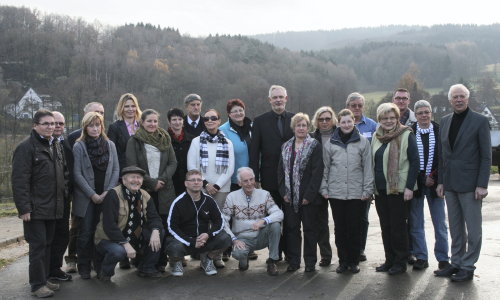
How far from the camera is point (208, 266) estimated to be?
261 inches

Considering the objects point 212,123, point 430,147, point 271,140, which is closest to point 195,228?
point 212,123

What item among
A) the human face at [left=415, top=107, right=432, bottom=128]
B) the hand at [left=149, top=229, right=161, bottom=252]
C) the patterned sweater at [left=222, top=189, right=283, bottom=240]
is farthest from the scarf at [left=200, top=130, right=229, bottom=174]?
the human face at [left=415, top=107, right=432, bottom=128]

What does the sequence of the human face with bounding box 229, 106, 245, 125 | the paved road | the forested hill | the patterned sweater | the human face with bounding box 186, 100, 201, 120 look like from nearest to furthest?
the paved road
the patterned sweater
the human face with bounding box 229, 106, 245, 125
the human face with bounding box 186, 100, 201, 120
the forested hill

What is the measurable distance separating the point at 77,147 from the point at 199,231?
1.90m

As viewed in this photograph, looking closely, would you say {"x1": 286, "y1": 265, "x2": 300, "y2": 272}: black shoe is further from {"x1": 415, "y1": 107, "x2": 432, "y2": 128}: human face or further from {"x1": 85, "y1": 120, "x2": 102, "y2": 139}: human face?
{"x1": 85, "y1": 120, "x2": 102, "y2": 139}: human face

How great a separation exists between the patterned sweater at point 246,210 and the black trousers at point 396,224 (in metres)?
1.35

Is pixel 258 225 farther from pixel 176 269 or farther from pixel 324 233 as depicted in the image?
pixel 176 269

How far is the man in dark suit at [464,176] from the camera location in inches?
233

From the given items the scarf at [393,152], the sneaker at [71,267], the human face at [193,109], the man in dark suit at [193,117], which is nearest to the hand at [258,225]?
the scarf at [393,152]

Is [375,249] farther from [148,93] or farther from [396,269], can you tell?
[148,93]

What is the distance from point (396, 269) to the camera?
248 inches

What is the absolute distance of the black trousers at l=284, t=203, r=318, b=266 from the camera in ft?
21.7

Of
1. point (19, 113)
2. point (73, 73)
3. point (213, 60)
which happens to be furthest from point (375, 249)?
point (213, 60)

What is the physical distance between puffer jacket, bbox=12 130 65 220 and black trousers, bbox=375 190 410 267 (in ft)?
12.9
